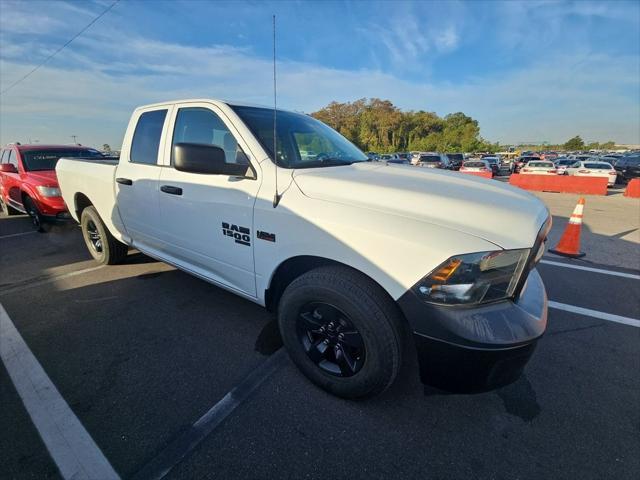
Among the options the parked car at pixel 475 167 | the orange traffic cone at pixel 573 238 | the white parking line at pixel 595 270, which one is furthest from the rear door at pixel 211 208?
the parked car at pixel 475 167

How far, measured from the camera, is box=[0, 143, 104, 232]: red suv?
5.70m

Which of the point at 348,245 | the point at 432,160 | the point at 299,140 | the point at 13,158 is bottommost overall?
the point at 432,160

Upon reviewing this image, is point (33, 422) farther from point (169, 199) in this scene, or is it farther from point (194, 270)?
point (169, 199)

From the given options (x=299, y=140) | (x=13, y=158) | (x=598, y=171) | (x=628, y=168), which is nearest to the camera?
(x=299, y=140)

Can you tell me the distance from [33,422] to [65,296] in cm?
205

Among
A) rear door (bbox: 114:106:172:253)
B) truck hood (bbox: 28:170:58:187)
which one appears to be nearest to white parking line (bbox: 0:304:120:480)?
rear door (bbox: 114:106:172:253)

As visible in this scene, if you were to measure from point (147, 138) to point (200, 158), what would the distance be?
157 centimetres

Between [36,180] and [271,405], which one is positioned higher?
[36,180]

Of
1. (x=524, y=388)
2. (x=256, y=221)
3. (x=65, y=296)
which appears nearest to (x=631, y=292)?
(x=524, y=388)

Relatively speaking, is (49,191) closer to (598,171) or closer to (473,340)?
(473,340)

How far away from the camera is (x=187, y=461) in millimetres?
1702

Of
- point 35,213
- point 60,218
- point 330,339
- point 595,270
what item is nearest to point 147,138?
point 330,339

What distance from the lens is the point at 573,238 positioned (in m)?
5.23

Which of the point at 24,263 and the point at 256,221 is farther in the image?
the point at 24,263
